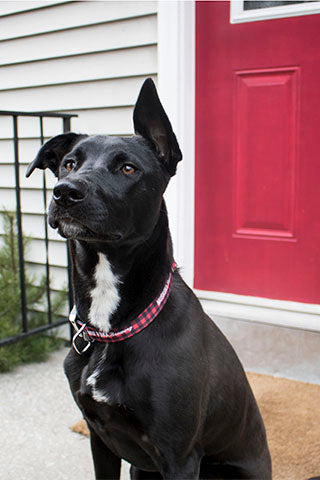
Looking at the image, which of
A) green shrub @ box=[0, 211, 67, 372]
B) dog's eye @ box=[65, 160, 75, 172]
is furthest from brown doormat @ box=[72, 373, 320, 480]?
dog's eye @ box=[65, 160, 75, 172]

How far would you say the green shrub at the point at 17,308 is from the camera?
3.37 meters

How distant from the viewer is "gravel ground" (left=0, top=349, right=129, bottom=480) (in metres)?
2.29

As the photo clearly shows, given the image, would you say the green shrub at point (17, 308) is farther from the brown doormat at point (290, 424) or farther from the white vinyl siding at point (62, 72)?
the brown doormat at point (290, 424)

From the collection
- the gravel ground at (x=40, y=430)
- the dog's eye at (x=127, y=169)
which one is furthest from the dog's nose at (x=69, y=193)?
the gravel ground at (x=40, y=430)

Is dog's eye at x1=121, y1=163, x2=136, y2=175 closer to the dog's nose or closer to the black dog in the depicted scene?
the black dog

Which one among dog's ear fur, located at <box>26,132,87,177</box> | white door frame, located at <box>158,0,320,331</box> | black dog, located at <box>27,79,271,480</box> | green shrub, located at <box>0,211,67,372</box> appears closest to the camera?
black dog, located at <box>27,79,271,480</box>

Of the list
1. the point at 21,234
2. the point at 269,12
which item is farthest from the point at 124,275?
the point at 269,12

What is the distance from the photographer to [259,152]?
3004mm

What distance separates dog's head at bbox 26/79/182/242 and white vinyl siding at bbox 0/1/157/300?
1644 millimetres

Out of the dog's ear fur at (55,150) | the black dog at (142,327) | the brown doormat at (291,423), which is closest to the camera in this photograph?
the black dog at (142,327)

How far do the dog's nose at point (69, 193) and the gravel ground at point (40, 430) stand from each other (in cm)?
134

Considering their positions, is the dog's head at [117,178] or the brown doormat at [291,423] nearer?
the dog's head at [117,178]

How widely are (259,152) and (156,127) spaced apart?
1430 millimetres

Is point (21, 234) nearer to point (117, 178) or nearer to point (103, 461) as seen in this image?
point (103, 461)
